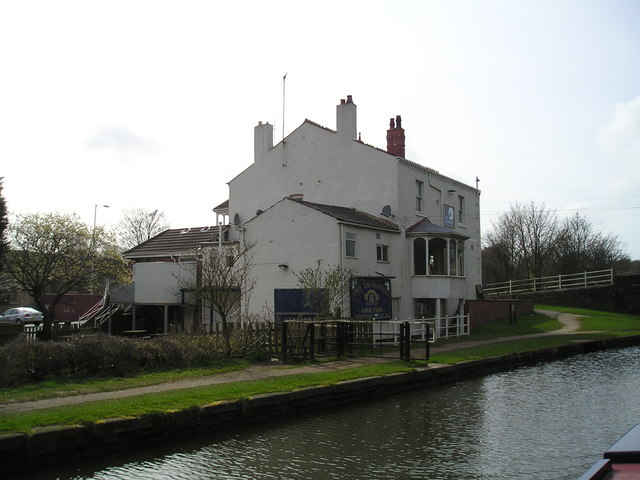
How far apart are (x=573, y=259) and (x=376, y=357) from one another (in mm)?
46611

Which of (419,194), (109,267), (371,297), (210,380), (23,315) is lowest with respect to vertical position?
(210,380)

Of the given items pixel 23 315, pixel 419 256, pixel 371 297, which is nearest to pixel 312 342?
pixel 371 297

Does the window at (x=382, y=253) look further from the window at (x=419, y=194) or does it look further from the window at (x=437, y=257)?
the window at (x=419, y=194)

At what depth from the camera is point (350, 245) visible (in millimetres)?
25703

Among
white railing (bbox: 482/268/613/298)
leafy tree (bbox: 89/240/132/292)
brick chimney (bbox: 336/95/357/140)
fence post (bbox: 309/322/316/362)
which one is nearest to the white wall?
leafy tree (bbox: 89/240/132/292)

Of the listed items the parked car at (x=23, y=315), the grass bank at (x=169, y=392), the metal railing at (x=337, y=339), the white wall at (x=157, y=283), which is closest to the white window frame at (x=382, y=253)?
the metal railing at (x=337, y=339)

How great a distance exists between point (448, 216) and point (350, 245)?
10.0 m

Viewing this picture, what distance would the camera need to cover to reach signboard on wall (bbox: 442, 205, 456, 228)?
33.2 m

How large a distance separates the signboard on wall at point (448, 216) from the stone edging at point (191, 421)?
53.7 feet

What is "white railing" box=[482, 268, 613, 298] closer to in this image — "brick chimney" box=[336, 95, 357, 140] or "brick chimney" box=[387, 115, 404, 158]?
"brick chimney" box=[387, 115, 404, 158]

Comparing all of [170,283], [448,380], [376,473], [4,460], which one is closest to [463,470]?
[376,473]

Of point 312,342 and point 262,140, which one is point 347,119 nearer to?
point 262,140

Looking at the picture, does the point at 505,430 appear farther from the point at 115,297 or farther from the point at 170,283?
the point at 115,297

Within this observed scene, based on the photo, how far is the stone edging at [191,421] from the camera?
348 inches
